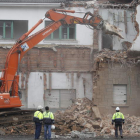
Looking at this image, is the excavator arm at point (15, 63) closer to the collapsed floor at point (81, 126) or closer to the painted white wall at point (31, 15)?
the collapsed floor at point (81, 126)

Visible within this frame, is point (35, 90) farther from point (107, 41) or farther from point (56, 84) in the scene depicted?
point (107, 41)

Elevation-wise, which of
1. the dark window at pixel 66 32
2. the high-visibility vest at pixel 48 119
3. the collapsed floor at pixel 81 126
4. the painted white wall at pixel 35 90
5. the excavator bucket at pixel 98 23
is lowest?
the collapsed floor at pixel 81 126

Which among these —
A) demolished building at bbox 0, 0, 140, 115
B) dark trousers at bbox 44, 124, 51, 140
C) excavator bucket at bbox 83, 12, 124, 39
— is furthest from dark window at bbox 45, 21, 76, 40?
dark trousers at bbox 44, 124, 51, 140

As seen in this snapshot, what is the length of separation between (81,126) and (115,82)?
470 cm

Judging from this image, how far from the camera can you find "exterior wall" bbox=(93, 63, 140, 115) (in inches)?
808

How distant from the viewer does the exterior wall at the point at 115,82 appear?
2052 cm

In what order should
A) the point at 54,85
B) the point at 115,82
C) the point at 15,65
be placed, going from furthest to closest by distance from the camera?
the point at 54,85
the point at 115,82
the point at 15,65

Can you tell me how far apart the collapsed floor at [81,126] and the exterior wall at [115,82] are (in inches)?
35.1

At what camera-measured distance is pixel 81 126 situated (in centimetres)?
1730

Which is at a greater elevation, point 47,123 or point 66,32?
point 66,32

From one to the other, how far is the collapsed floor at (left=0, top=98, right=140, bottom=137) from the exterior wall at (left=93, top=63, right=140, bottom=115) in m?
0.89

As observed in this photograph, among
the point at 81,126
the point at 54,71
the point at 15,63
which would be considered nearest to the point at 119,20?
the point at 54,71

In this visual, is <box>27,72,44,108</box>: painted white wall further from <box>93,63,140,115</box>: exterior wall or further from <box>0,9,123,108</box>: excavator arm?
<box>0,9,123,108</box>: excavator arm

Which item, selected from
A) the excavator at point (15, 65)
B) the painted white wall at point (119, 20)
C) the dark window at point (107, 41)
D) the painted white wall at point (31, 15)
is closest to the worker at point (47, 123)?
the excavator at point (15, 65)
